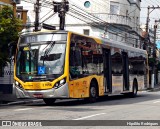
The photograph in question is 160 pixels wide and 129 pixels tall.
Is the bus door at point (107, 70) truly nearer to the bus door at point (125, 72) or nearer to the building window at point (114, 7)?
the bus door at point (125, 72)

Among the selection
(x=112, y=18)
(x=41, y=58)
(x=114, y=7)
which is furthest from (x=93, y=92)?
(x=114, y=7)

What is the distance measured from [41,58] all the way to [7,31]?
2902 mm

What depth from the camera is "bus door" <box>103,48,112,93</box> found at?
21875 mm

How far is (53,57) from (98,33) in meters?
34.1

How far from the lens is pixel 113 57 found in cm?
2303

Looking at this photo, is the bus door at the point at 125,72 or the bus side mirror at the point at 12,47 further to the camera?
the bus door at the point at 125,72

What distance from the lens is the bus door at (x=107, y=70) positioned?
2188 centimetres

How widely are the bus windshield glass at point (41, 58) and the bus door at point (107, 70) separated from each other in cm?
444

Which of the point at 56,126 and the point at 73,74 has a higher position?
the point at 73,74

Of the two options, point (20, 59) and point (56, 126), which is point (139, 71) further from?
point (56, 126)

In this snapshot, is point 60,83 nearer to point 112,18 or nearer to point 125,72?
point 125,72

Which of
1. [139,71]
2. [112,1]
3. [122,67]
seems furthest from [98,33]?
[122,67]

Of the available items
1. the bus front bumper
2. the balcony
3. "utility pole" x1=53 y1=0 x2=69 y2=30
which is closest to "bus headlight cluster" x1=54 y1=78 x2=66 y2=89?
the bus front bumper

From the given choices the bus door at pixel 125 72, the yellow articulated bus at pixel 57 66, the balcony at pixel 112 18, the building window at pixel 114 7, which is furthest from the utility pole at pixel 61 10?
the building window at pixel 114 7
